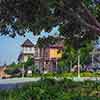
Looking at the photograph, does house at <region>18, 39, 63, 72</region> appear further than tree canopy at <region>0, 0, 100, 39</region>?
Yes

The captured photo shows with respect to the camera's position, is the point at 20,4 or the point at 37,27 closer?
the point at 20,4

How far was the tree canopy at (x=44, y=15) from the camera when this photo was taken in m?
13.2

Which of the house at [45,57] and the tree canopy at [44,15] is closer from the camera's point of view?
the tree canopy at [44,15]

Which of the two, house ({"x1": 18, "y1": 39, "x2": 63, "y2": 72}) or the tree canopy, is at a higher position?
house ({"x1": 18, "y1": 39, "x2": 63, "y2": 72})

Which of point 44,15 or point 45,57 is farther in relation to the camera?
point 45,57

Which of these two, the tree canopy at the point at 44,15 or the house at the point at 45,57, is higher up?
the house at the point at 45,57

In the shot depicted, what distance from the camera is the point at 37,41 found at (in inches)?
727

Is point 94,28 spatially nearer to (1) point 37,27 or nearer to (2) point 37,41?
(1) point 37,27

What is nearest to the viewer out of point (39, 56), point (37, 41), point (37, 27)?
point (37, 27)

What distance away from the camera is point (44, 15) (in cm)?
1335

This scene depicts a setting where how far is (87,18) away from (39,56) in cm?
8364

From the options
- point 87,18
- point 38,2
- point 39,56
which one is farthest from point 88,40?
point 39,56

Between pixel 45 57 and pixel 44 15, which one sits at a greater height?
pixel 45 57

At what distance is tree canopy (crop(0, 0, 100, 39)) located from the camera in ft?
43.4
